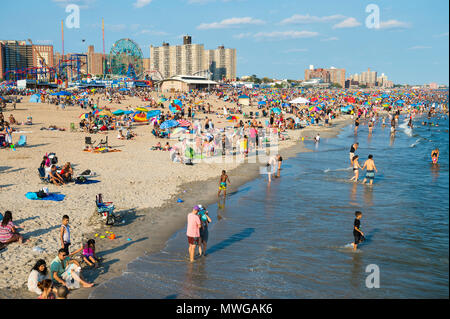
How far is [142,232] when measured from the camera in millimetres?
9383

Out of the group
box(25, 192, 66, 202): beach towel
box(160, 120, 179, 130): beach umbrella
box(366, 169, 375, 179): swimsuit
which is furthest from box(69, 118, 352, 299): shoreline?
box(160, 120, 179, 130): beach umbrella

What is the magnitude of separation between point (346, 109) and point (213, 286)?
50903mm

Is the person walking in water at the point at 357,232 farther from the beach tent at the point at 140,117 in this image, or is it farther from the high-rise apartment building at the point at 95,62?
the high-rise apartment building at the point at 95,62

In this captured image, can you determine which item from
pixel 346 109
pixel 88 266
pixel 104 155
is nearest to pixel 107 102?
pixel 104 155

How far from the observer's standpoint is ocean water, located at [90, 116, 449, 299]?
6.87m

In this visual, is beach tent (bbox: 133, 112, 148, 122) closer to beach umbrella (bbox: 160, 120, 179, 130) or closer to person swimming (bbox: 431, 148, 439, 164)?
beach umbrella (bbox: 160, 120, 179, 130)

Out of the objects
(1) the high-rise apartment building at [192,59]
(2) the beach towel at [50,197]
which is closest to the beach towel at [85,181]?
(2) the beach towel at [50,197]

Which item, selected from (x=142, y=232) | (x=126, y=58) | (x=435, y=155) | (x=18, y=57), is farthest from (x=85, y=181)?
(x=18, y=57)

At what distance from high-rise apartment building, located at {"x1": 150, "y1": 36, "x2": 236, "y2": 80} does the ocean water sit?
156471 mm

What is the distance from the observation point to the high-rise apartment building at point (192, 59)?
550 feet

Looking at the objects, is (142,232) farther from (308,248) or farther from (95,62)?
(95,62)

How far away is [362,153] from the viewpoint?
24266mm

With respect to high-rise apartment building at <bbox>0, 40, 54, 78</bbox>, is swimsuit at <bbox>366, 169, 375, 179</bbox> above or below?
below
